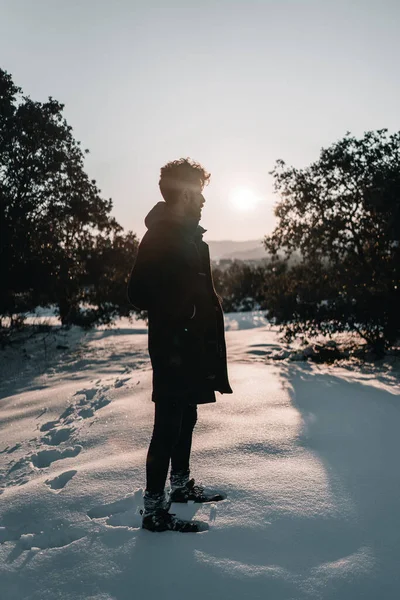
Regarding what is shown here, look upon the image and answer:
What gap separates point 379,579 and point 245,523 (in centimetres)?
68

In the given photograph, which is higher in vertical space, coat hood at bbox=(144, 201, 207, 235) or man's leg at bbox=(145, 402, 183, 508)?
coat hood at bbox=(144, 201, 207, 235)

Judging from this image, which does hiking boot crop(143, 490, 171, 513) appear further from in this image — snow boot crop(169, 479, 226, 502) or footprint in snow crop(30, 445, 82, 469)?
footprint in snow crop(30, 445, 82, 469)

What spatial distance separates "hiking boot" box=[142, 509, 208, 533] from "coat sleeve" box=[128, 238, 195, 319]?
1.06 metres

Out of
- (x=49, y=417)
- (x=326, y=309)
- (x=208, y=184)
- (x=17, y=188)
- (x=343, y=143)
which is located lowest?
(x=49, y=417)

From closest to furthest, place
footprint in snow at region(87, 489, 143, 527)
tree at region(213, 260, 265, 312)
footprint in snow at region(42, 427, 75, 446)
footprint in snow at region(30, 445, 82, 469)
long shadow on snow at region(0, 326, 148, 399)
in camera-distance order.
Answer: footprint in snow at region(87, 489, 143, 527) < footprint in snow at region(30, 445, 82, 469) < footprint in snow at region(42, 427, 75, 446) < long shadow on snow at region(0, 326, 148, 399) < tree at region(213, 260, 265, 312)

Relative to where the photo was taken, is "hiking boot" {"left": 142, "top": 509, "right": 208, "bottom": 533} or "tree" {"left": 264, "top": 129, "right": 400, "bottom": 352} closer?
"hiking boot" {"left": 142, "top": 509, "right": 208, "bottom": 533}

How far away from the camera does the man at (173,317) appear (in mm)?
2232

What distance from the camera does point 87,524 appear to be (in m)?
2.27

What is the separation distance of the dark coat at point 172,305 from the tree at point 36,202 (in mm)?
7212

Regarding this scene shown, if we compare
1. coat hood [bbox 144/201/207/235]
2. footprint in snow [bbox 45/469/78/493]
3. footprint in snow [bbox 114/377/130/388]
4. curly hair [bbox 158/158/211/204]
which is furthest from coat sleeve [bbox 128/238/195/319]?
footprint in snow [bbox 114/377/130/388]

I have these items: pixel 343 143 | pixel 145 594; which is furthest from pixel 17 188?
pixel 145 594

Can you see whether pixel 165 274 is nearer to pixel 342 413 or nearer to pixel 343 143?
pixel 342 413


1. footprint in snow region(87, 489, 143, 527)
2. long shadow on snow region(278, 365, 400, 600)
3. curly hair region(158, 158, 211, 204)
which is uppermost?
curly hair region(158, 158, 211, 204)

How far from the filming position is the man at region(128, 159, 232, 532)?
7.32 ft
